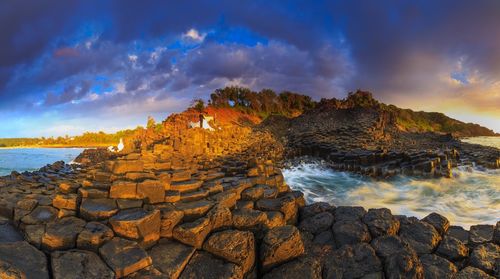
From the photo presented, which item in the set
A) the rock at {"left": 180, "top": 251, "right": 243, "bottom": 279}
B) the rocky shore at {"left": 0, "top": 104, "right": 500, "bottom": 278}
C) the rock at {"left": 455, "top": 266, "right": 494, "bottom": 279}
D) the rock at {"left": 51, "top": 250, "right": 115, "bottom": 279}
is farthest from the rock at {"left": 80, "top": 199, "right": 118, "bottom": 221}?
the rock at {"left": 455, "top": 266, "right": 494, "bottom": 279}

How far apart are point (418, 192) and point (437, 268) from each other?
8233 millimetres

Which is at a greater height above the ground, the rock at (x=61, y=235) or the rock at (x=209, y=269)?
the rock at (x=61, y=235)

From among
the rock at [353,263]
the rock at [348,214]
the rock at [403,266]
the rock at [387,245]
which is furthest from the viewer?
the rock at [348,214]

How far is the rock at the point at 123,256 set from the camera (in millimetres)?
3234

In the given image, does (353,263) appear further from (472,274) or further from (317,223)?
(472,274)

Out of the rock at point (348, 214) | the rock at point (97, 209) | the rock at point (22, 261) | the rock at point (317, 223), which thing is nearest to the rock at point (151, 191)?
the rock at point (97, 209)

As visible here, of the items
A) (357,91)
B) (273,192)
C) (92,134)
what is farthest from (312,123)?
(92,134)

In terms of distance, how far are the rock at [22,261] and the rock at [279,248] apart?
100 inches

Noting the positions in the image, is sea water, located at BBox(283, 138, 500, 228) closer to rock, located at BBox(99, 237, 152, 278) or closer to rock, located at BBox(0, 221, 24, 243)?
rock, located at BBox(99, 237, 152, 278)

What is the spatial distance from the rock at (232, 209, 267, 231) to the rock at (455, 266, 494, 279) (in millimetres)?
2775

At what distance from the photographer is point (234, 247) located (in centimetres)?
388

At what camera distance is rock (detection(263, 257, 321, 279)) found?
378 cm

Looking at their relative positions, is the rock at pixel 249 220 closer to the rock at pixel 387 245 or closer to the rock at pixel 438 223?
the rock at pixel 387 245

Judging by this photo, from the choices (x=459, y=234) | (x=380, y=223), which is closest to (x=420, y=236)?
(x=380, y=223)
